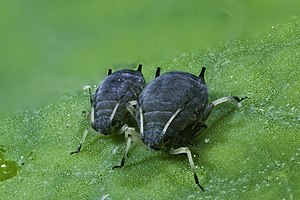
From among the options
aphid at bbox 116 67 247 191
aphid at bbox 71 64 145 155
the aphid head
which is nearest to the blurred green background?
aphid at bbox 71 64 145 155

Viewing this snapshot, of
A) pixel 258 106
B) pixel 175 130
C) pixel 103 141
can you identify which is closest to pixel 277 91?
pixel 258 106

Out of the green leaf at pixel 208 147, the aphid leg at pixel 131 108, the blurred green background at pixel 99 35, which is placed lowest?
the green leaf at pixel 208 147

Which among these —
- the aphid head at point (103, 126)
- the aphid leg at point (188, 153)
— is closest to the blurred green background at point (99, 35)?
the aphid head at point (103, 126)

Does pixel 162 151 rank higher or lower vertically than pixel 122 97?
lower

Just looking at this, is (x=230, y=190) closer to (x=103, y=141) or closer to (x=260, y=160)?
(x=260, y=160)

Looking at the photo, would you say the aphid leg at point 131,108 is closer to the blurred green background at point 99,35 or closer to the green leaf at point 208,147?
the green leaf at point 208,147
